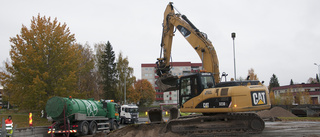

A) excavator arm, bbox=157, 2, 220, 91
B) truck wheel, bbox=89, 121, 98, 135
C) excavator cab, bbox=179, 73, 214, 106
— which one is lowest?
truck wheel, bbox=89, 121, 98, 135

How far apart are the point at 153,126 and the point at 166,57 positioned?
6196mm

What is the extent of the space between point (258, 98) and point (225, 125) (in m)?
1.91

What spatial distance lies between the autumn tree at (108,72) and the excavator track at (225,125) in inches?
1846

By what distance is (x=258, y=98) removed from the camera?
39.4ft

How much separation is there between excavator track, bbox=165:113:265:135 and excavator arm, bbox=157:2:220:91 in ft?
10.2

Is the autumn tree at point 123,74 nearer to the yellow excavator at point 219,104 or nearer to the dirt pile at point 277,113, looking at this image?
the dirt pile at point 277,113

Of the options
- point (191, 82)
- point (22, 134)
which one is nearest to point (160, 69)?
point (191, 82)

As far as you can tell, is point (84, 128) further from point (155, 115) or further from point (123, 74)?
point (123, 74)

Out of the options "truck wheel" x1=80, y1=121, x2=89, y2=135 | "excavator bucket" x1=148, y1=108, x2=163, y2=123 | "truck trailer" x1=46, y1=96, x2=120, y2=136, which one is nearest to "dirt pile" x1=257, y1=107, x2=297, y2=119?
"excavator bucket" x1=148, y1=108, x2=163, y2=123

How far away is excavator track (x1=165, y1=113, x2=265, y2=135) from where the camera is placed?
12078 millimetres

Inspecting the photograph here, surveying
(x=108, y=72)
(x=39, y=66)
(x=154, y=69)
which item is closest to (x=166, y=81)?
(x=39, y=66)

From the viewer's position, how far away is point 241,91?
38.9 feet

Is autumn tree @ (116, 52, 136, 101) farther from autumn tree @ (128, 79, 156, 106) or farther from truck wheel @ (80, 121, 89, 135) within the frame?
truck wheel @ (80, 121, 89, 135)

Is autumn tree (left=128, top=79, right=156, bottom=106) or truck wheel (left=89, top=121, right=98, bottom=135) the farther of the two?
autumn tree (left=128, top=79, right=156, bottom=106)
